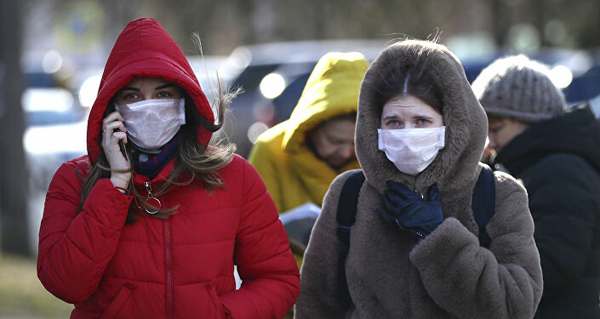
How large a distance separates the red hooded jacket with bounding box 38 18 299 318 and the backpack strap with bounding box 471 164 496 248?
66 centimetres

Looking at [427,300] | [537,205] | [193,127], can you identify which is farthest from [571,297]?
[193,127]

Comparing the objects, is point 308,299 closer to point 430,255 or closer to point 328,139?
point 430,255

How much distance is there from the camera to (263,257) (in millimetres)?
2979

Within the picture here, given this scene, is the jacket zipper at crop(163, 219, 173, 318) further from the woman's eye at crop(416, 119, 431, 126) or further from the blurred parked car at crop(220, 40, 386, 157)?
the blurred parked car at crop(220, 40, 386, 157)

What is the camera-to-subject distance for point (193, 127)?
10.0 feet

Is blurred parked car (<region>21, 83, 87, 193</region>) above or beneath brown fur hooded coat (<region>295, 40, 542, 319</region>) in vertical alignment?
beneath

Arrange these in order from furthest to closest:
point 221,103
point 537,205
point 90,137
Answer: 1. point 537,205
2. point 221,103
3. point 90,137

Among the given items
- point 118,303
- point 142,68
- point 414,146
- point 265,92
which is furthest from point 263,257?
point 265,92

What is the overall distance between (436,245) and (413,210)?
0.14 meters

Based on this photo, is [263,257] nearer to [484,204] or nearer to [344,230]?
[344,230]

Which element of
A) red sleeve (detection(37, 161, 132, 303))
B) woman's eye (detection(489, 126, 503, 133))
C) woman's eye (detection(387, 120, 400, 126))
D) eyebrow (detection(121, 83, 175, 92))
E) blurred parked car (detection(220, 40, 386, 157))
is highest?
eyebrow (detection(121, 83, 175, 92))

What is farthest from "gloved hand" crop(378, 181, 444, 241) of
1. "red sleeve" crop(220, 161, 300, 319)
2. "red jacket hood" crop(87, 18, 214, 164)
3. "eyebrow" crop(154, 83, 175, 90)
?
"eyebrow" crop(154, 83, 175, 90)

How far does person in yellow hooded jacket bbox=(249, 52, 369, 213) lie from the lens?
3.88 m

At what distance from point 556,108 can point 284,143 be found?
3.95ft
